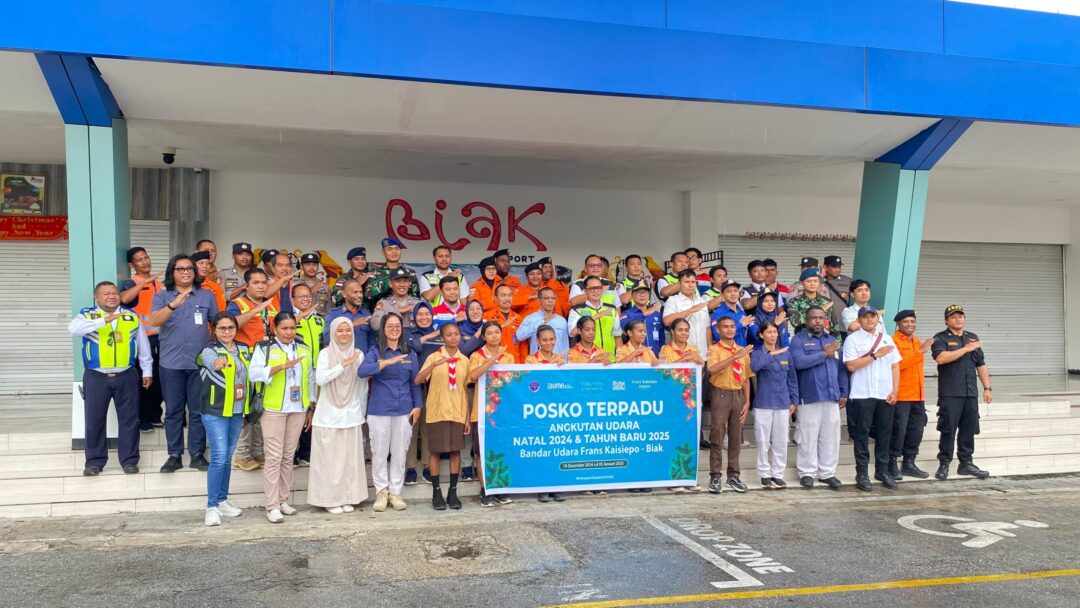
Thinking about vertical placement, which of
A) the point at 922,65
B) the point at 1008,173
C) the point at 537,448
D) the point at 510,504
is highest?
the point at 922,65

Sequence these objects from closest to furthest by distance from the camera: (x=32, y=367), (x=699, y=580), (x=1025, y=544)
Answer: (x=699, y=580) → (x=1025, y=544) → (x=32, y=367)

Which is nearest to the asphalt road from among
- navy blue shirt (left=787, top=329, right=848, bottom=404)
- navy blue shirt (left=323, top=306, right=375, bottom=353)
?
navy blue shirt (left=787, top=329, right=848, bottom=404)

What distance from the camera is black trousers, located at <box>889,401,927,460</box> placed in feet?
26.1

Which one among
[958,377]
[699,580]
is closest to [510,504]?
[699,580]

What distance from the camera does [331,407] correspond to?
21.1 feet

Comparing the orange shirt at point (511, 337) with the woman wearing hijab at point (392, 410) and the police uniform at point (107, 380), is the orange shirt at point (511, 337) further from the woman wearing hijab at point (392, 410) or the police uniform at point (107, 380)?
the police uniform at point (107, 380)

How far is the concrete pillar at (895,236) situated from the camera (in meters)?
9.48

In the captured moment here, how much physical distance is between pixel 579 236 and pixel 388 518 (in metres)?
7.32

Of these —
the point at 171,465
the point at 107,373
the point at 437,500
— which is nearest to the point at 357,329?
the point at 437,500

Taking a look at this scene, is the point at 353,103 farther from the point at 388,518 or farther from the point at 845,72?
the point at 845,72

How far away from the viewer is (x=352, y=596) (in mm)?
4535

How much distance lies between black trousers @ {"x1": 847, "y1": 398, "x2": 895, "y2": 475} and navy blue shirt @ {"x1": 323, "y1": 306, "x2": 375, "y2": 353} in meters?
4.83

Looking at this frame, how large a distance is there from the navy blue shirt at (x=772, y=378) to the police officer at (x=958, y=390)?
1850mm

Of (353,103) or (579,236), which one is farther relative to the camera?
(579,236)
